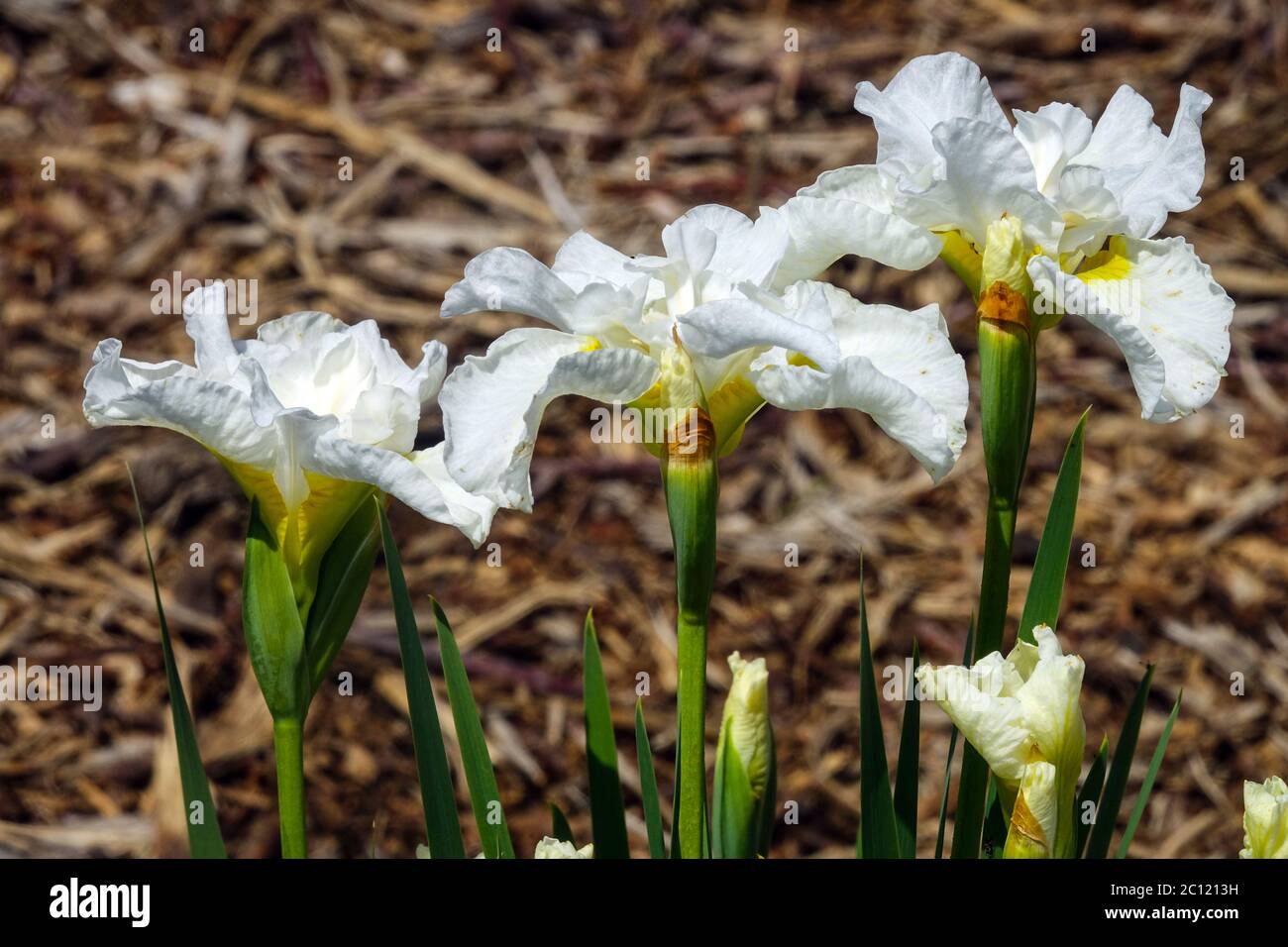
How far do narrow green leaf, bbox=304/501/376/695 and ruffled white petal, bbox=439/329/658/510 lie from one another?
118mm

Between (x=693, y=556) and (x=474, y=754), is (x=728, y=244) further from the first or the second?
(x=474, y=754)

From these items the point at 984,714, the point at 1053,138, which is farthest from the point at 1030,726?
the point at 1053,138

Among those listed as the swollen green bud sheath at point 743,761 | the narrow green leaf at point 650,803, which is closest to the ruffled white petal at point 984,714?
the swollen green bud sheath at point 743,761

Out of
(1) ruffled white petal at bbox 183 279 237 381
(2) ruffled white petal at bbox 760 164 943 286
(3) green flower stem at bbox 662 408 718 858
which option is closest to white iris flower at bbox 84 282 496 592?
(1) ruffled white petal at bbox 183 279 237 381

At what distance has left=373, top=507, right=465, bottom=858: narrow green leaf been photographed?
85 centimetres

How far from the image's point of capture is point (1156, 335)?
0.84m

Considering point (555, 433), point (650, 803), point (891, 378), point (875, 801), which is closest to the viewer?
point (891, 378)

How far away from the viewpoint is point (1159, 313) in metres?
0.85

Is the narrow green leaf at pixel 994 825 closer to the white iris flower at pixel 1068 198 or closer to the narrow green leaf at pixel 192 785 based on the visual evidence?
the white iris flower at pixel 1068 198

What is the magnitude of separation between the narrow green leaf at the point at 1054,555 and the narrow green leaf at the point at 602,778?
10.5 inches

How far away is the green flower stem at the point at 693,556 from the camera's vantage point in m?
0.79

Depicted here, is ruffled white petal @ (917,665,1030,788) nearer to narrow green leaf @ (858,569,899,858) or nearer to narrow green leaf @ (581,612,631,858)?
narrow green leaf @ (858,569,899,858)

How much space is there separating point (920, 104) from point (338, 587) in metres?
0.46
